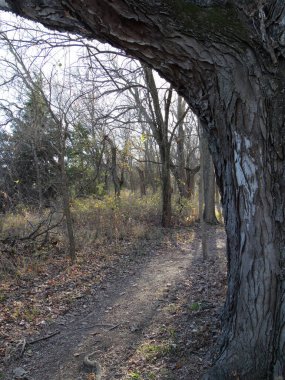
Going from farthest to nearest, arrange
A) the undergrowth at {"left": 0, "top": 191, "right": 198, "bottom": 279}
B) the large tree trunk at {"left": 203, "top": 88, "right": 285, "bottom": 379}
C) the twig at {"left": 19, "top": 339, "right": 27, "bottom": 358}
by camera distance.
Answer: the undergrowth at {"left": 0, "top": 191, "right": 198, "bottom": 279}
the twig at {"left": 19, "top": 339, "right": 27, "bottom": 358}
the large tree trunk at {"left": 203, "top": 88, "right": 285, "bottom": 379}

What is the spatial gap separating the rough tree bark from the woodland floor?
2.49ft

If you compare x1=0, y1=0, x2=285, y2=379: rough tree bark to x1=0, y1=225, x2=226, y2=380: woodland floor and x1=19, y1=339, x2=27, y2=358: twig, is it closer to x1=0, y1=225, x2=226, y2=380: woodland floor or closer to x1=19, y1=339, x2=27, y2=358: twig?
x1=0, y1=225, x2=226, y2=380: woodland floor

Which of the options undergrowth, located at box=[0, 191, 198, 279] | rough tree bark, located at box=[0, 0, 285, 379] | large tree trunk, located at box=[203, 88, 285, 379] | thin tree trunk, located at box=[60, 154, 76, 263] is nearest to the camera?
rough tree bark, located at box=[0, 0, 285, 379]

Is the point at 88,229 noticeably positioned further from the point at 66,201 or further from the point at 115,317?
the point at 115,317

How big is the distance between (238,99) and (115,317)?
13.3ft

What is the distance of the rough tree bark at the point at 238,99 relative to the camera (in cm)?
245

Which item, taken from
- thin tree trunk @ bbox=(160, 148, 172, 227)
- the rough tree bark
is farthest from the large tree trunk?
thin tree trunk @ bbox=(160, 148, 172, 227)

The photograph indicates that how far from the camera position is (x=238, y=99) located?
100 inches

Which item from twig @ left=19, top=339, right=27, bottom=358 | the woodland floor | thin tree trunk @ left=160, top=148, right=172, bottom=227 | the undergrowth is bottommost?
twig @ left=19, top=339, right=27, bottom=358

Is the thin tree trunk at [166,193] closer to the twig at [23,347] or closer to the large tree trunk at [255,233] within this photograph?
the twig at [23,347]

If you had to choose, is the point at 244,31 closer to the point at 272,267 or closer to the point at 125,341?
the point at 272,267

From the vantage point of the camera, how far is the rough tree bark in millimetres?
2453

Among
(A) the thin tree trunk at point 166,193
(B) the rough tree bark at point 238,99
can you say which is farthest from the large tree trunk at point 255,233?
(A) the thin tree trunk at point 166,193

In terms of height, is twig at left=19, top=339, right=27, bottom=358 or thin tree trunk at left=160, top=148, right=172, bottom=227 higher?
thin tree trunk at left=160, top=148, right=172, bottom=227
